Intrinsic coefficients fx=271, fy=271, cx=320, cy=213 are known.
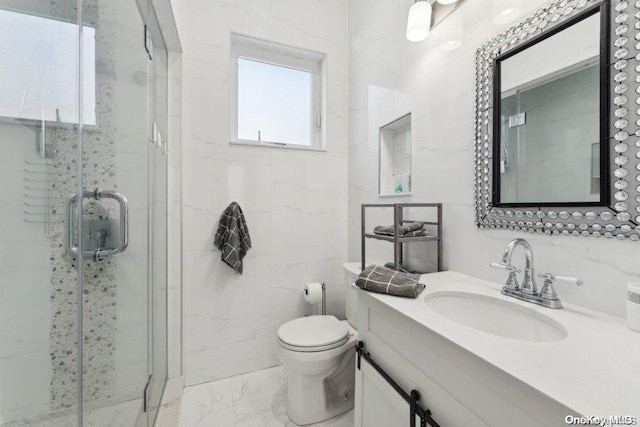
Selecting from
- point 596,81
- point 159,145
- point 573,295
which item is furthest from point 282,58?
point 573,295

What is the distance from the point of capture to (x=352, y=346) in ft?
4.81

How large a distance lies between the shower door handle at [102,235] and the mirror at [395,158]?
1.33 m

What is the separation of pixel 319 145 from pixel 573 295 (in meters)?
1.77

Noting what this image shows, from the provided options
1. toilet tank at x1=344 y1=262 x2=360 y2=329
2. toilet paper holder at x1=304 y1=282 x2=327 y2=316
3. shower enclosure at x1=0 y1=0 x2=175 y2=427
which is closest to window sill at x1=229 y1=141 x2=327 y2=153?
shower enclosure at x1=0 y1=0 x2=175 y2=427

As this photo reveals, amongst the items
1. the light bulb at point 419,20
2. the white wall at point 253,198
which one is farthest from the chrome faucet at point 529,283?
the white wall at point 253,198

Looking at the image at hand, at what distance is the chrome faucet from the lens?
2.59 ft

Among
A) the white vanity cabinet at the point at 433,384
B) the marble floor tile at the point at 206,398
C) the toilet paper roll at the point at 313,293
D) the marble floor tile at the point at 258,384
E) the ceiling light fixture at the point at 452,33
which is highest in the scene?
the ceiling light fixture at the point at 452,33

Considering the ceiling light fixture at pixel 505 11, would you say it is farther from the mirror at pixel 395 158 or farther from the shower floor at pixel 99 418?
the shower floor at pixel 99 418

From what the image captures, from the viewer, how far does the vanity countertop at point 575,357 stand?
1.37 ft

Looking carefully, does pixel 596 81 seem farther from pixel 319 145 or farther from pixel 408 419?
pixel 319 145

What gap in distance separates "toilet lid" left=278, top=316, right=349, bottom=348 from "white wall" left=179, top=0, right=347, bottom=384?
42cm

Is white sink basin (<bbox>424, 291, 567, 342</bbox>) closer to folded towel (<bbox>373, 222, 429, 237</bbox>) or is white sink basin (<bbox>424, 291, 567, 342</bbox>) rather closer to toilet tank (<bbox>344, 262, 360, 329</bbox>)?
folded towel (<bbox>373, 222, 429, 237</bbox>)

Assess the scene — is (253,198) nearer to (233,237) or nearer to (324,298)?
(233,237)

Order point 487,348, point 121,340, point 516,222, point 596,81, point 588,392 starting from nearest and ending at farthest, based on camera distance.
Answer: point 588,392 → point 487,348 → point 596,81 → point 516,222 → point 121,340
